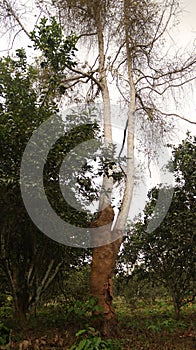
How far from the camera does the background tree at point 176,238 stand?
8.80 meters

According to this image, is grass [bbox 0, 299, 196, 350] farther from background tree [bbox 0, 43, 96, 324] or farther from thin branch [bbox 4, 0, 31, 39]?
thin branch [bbox 4, 0, 31, 39]

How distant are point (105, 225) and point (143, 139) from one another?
8.70ft

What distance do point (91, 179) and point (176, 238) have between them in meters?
3.01

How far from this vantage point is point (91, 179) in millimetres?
6727

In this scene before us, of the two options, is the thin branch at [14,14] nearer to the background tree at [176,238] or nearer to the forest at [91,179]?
the forest at [91,179]

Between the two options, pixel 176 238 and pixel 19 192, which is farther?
pixel 176 238

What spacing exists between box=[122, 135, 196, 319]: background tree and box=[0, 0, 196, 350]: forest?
3 cm

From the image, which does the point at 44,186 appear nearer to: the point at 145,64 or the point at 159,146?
the point at 159,146

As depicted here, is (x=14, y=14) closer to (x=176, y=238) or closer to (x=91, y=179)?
(x=91, y=179)

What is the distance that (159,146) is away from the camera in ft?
31.3

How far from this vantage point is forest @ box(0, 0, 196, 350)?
20.2 feet

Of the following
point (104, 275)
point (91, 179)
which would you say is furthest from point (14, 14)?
point (104, 275)

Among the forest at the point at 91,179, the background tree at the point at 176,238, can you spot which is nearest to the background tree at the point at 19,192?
the forest at the point at 91,179

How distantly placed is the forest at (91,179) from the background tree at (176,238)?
0.03 m
